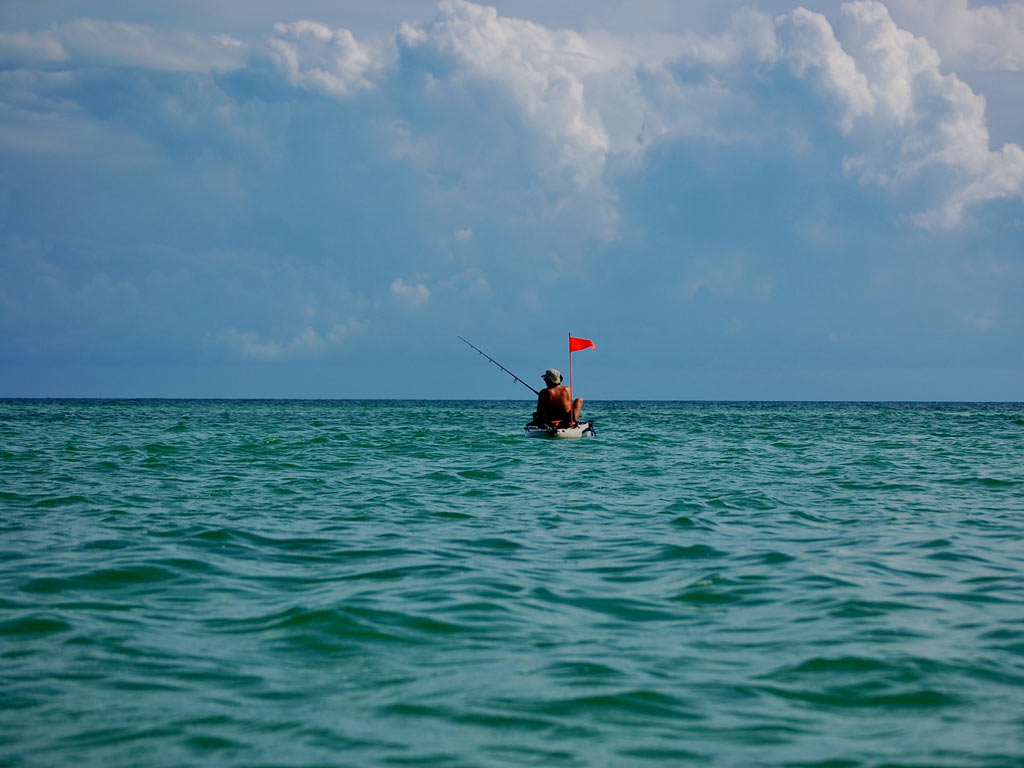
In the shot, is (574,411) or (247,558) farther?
(574,411)

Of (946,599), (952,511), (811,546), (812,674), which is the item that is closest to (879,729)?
(812,674)

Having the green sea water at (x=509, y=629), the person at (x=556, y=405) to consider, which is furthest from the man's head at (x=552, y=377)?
the green sea water at (x=509, y=629)

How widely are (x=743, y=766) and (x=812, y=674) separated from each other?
150 cm

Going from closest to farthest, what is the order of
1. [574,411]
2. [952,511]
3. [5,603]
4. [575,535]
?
[5,603] < [575,535] < [952,511] < [574,411]

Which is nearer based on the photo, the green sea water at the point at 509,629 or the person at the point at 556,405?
the green sea water at the point at 509,629

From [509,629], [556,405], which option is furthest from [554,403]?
[509,629]

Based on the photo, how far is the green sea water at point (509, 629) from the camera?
4.77m

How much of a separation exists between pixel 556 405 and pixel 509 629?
63.2 feet

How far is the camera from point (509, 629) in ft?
22.0

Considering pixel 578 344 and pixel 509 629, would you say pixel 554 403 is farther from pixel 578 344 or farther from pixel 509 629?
pixel 509 629

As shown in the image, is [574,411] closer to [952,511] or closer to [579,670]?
[952,511]

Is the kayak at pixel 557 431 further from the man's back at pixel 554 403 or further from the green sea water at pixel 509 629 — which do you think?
the green sea water at pixel 509 629

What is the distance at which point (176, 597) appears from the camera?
25.0 ft

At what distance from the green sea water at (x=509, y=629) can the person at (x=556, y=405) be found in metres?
11.0
